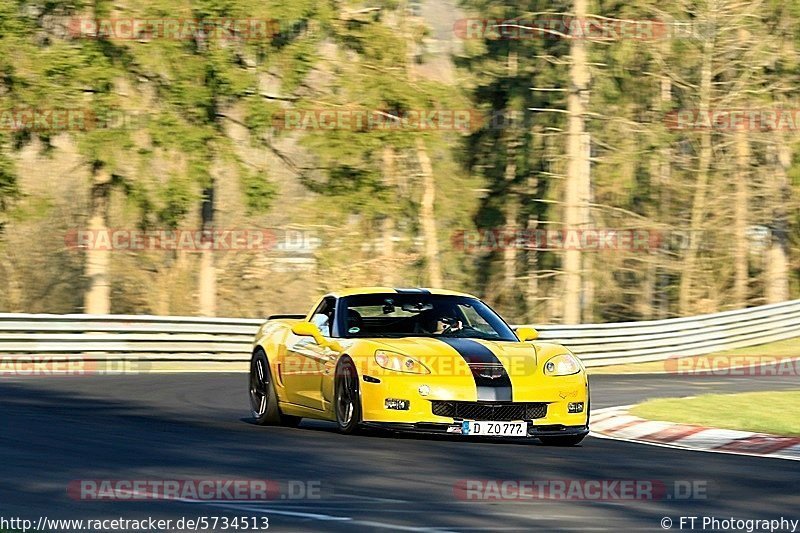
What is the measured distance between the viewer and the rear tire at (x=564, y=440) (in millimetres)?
12565

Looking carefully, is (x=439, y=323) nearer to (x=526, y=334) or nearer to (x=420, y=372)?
(x=526, y=334)

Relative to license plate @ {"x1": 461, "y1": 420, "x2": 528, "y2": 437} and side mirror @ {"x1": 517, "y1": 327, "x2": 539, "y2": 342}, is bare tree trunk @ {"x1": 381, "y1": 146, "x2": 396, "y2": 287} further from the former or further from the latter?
license plate @ {"x1": 461, "y1": 420, "x2": 528, "y2": 437}

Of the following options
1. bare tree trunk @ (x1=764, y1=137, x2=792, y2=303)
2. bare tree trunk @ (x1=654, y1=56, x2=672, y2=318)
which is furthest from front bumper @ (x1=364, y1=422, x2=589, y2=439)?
bare tree trunk @ (x1=764, y1=137, x2=792, y2=303)

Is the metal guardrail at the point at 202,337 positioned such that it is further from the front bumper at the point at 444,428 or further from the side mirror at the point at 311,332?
the front bumper at the point at 444,428

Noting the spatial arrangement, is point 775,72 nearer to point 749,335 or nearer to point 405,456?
point 749,335

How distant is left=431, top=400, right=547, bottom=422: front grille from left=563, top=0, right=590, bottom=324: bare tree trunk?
79.8 ft

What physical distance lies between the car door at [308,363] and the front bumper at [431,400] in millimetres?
879

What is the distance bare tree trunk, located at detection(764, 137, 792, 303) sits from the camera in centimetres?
4431

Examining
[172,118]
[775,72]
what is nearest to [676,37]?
[775,72]

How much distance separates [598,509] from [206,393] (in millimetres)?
10299

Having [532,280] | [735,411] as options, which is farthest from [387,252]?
[735,411]

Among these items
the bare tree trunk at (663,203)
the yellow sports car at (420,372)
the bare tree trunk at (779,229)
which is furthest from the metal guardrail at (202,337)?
the bare tree trunk at (779,229)

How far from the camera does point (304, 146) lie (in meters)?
31.9

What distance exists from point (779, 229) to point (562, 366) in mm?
33551
